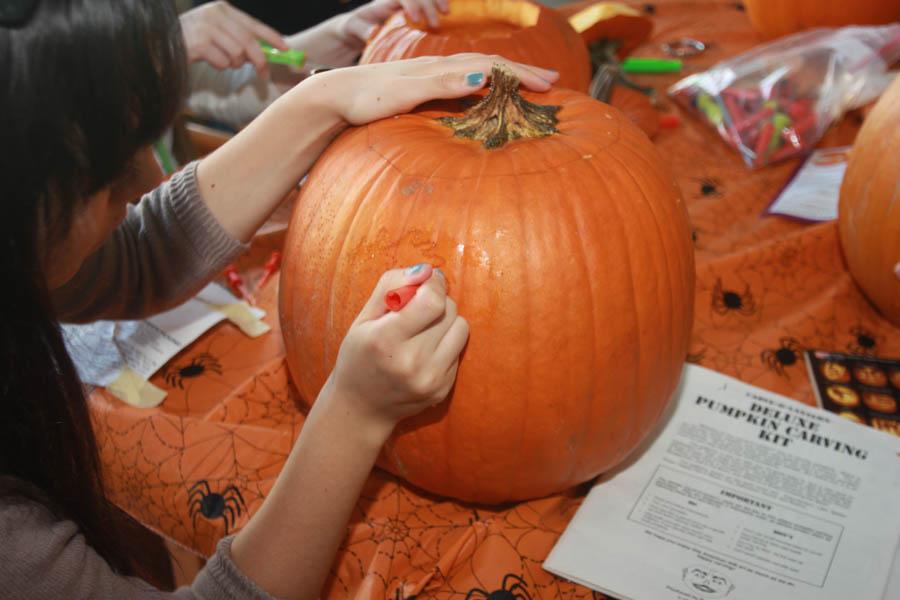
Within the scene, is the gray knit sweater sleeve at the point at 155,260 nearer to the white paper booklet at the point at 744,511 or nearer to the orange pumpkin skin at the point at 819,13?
the white paper booklet at the point at 744,511

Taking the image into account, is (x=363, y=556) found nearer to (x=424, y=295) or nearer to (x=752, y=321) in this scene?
(x=424, y=295)

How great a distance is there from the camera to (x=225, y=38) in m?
1.21

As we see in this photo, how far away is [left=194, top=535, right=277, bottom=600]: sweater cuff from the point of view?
605 millimetres

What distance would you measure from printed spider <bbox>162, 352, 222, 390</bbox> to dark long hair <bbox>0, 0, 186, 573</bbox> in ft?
0.75

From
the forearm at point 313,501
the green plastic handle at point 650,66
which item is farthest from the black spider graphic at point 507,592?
the green plastic handle at point 650,66

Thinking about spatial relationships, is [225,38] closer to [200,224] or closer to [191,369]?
[200,224]

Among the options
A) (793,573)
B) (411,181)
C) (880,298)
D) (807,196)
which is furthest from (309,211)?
(807,196)

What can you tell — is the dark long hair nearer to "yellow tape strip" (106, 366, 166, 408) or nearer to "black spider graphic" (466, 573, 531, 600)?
"yellow tape strip" (106, 366, 166, 408)

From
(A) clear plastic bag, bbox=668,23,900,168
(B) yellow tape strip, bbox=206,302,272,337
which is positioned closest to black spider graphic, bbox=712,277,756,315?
(A) clear plastic bag, bbox=668,23,900,168

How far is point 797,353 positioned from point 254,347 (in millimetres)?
710

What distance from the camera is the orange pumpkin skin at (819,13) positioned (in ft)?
4.79

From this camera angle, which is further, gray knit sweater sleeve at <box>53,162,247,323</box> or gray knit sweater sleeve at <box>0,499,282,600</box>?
gray knit sweater sleeve at <box>53,162,247,323</box>

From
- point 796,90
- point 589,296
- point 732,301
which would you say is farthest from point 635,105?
point 589,296

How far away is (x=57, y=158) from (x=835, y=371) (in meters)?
0.88
